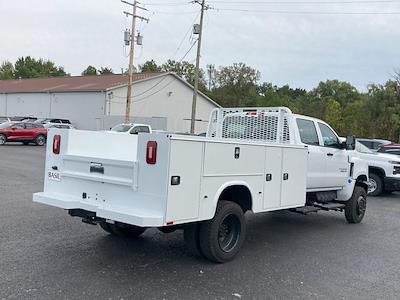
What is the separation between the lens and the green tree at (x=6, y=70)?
93438mm

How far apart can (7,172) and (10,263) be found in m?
10.4

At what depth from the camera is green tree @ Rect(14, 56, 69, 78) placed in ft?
302

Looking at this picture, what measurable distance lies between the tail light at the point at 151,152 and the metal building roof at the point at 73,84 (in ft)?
130

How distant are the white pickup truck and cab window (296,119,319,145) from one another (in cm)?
3

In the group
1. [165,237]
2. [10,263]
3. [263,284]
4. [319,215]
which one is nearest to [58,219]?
[165,237]

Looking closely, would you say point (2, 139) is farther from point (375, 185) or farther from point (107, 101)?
point (375, 185)

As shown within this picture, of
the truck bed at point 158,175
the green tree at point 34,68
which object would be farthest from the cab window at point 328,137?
the green tree at point 34,68

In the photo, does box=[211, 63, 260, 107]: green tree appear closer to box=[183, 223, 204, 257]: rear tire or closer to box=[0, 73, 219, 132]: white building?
box=[0, 73, 219, 132]: white building

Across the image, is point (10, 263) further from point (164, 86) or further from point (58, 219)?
point (164, 86)

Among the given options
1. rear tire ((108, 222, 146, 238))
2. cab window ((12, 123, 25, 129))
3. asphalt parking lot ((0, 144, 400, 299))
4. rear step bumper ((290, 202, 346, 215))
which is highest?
cab window ((12, 123, 25, 129))

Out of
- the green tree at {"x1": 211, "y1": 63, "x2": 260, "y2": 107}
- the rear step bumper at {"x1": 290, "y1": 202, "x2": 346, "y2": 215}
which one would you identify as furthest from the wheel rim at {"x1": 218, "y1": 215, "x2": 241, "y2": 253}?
the green tree at {"x1": 211, "y1": 63, "x2": 260, "y2": 107}

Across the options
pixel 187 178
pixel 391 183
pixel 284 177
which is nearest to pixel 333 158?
pixel 284 177

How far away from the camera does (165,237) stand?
7.67 metres

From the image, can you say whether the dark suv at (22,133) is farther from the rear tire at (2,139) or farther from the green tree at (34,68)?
the green tree at (34,68)
